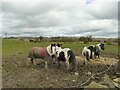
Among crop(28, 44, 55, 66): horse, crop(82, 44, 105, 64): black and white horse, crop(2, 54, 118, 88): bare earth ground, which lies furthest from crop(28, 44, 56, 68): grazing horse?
crop(82, 44, 105, 64): black and white horse

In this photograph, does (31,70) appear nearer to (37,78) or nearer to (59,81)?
(37,78)

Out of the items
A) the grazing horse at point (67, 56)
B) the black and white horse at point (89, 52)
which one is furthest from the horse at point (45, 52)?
the black and white horse at point (89, 52)

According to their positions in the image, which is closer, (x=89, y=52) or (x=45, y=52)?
(x=45, y=52)

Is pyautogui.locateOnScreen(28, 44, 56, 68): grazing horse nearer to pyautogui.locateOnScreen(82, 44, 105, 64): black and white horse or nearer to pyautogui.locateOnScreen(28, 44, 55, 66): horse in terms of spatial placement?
pyautogui.locateOnScreen(28, 44, 55, 66): horse

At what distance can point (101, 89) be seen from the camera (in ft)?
24.3

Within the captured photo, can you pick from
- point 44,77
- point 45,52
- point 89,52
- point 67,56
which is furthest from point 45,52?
point 89,52

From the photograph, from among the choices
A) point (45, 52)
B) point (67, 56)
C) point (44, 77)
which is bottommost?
point (44, 77)

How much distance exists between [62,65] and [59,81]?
149 inches

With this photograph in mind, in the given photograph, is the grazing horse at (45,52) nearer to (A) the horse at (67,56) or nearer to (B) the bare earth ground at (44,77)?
(A) the horse at (67,56)

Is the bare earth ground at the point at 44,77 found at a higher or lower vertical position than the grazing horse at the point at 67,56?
lower

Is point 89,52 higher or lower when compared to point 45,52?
lower

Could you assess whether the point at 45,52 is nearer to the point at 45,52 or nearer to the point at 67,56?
the point at 45,52

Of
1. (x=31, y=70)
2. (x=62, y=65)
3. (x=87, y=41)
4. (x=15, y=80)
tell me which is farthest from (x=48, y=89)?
(x=87, y=41)

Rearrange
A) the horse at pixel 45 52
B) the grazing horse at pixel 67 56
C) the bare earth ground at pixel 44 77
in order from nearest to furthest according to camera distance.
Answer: the bare earth ground at pixel 44 77 → the grazing horse at pixel 67 56 → the horse at pixel 45 52
